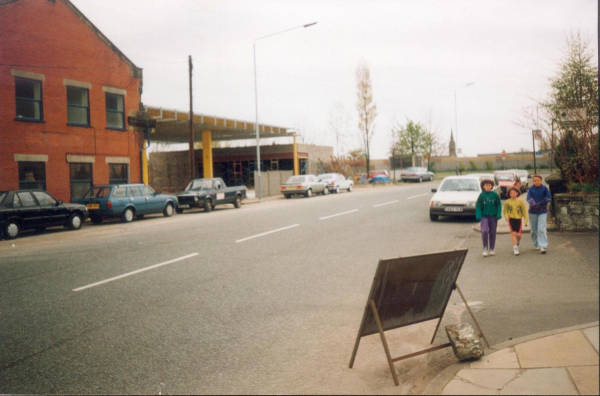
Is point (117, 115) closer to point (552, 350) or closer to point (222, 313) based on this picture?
point (222, 313)

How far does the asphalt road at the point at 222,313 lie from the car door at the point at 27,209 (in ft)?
0.72

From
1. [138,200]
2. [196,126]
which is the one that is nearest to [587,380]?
[138,200]

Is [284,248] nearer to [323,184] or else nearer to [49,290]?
[49,290]

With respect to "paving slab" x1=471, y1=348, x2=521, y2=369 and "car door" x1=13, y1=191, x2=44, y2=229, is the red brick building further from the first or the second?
"paving slab" x1=471, y1=348, x2=521, y2=369

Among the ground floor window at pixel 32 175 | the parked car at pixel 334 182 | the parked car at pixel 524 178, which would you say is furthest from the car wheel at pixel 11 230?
the parked car at pixel 334 182

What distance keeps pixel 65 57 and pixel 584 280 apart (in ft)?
26.2

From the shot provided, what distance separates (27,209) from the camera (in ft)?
17.5

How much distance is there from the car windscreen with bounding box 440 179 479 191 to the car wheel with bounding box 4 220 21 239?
15.4 metres

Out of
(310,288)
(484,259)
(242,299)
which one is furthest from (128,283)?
(484,259)

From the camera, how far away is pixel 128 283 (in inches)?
305

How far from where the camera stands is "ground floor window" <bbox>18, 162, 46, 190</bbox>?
171 inches

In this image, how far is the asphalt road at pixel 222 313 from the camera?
4.40 m

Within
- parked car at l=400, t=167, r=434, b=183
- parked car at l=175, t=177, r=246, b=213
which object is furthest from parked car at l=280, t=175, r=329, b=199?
parked car at l=400, t=167, r=434, b=183

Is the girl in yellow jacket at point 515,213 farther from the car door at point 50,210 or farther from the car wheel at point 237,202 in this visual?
the car wheel at point 237,202
